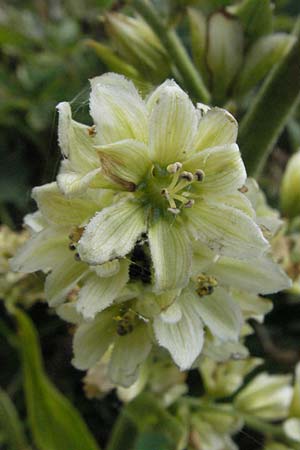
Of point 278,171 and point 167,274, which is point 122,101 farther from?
point 278,171

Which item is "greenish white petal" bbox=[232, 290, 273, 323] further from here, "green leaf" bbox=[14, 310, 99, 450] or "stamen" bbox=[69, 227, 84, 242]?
"green leaf" bbox=[14, 310, 99, 450]

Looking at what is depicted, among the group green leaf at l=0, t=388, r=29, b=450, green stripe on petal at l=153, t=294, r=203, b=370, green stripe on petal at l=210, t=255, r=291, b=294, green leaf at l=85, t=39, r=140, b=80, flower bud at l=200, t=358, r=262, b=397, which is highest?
green leaf at l=85, t=39, r=140, b=80

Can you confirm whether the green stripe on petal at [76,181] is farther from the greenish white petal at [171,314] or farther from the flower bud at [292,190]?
the flower bud at [292,190]

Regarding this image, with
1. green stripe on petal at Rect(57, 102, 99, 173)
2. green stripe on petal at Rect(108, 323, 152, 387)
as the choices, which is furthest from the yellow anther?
green stripe on petal at Rect(108, 323, 152, 387)

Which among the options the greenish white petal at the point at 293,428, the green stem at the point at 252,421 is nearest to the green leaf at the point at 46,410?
the green stem at the point at 252,421

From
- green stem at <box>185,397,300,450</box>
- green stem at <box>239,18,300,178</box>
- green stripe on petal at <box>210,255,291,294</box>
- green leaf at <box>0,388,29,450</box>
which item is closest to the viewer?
green stripe on petal at <box>210,255,291,294</box>

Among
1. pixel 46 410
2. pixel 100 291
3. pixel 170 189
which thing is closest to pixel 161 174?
pixel 170 189

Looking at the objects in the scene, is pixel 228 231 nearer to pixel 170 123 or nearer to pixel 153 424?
pixel 170 123
